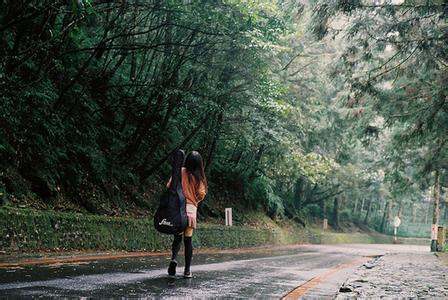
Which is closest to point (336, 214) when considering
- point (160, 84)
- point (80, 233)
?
point (160, 84)

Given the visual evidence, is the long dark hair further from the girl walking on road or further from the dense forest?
the dense forest

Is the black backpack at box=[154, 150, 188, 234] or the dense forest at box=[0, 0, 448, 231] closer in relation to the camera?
the black backpack at box=[154, 150, 188, 234]

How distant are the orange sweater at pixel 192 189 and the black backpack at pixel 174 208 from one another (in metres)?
0.18

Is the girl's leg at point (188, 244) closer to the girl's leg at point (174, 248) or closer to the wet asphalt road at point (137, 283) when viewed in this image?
the girl's leg at point (174, 248)

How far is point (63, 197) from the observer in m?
12.8

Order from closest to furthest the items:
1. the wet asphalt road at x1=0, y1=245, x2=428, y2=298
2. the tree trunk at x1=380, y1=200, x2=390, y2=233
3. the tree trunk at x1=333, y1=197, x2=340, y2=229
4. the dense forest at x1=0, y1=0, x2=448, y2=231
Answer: the wet asphalt road at x1=0, y1=245, x2=428, y2=298 → the dense forest at x1=0, y1=0, x2=448, y2=231 → the tree trunk at x1=333, y1=197, x2=340, y2=229 → the tree trunk at x1=380, y1=200, x2=390, y2=233

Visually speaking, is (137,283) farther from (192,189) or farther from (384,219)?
(384,219)

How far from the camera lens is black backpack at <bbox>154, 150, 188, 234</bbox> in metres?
6.72

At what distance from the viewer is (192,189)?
7.12 metres

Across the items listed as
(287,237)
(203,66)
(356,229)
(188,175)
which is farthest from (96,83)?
(356,229)

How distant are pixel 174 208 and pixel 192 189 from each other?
47 centimetres

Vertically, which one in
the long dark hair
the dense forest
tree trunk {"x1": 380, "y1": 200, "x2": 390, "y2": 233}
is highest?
the dense forest

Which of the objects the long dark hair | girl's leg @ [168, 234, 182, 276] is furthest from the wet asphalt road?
the long dark hair

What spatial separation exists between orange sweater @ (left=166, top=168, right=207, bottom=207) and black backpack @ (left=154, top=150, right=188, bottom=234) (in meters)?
0.18
